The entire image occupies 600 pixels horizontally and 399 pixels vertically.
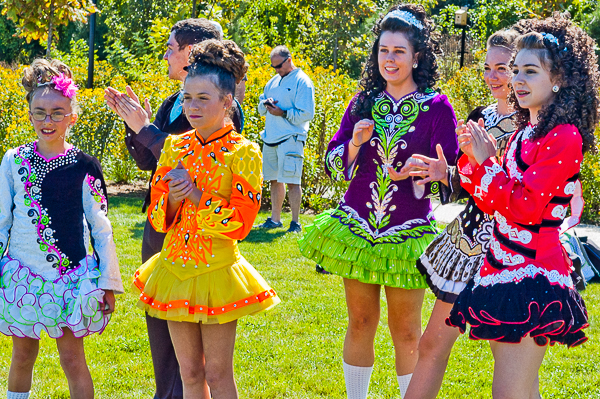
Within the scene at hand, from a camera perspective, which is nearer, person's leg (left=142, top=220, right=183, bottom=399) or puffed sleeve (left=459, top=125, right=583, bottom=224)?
puffed sleeve (left=459, top=125, right=583, bottom=224)

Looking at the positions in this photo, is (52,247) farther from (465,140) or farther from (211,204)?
(465,140)

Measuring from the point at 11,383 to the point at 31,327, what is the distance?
1.22 ft

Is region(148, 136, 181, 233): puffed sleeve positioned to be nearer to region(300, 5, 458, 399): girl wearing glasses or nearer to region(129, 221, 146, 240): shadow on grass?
region(300, 5, 458, 399): girl wearing glasses

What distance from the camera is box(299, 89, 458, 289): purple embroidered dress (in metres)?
3.16

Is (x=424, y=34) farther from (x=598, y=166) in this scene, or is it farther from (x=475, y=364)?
(x=598, y=166)

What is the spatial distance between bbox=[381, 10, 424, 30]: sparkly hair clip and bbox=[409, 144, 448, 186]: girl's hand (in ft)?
2.21

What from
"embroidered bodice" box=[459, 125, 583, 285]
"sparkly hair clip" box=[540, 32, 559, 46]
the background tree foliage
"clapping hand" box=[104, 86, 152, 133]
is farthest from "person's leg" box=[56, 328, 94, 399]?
the background tree foliage

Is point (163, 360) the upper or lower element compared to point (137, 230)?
upper

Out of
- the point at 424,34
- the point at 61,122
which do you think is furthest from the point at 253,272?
the point at 424,34

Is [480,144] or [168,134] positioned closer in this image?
[480,144]

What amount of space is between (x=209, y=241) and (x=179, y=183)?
293 mm

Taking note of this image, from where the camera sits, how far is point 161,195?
2.88 meters

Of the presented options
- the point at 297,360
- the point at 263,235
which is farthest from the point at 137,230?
the point at 297,360

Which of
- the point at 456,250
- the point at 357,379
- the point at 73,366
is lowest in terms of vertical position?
the point at 357,379
